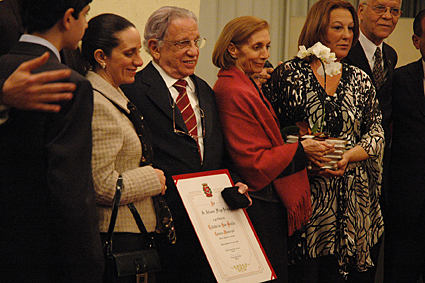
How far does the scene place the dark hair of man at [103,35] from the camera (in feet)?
6.29

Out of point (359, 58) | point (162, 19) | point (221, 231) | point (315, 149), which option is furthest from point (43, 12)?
point (359, 58)

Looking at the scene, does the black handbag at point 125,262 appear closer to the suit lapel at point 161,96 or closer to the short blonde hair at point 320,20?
the suit lapel at point 161,96

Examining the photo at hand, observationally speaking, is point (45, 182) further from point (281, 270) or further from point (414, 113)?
point (414, 113)

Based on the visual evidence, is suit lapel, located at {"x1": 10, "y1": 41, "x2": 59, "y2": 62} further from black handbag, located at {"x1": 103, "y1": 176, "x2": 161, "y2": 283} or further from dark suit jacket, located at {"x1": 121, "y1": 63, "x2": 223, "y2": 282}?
dark suit jacket, located at {"x1": 121, "y1": 63, "x2": 223, "y2": 282}

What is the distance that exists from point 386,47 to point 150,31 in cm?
178

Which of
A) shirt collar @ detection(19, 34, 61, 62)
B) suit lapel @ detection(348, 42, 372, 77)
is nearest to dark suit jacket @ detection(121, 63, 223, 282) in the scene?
shirt collar @ detection(19, 34, 61, 62)

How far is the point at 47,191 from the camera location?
4.67 ft

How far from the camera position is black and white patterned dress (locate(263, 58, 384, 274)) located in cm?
259

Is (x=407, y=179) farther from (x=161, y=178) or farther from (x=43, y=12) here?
(x=43, y=12)

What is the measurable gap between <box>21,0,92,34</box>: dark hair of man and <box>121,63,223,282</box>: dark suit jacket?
2.46 feet

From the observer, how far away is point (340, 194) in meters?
2.62

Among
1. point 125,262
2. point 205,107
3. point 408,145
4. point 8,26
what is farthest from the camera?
point 408,145

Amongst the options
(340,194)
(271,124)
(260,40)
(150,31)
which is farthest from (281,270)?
(150,31)

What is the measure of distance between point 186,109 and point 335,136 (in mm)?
851
